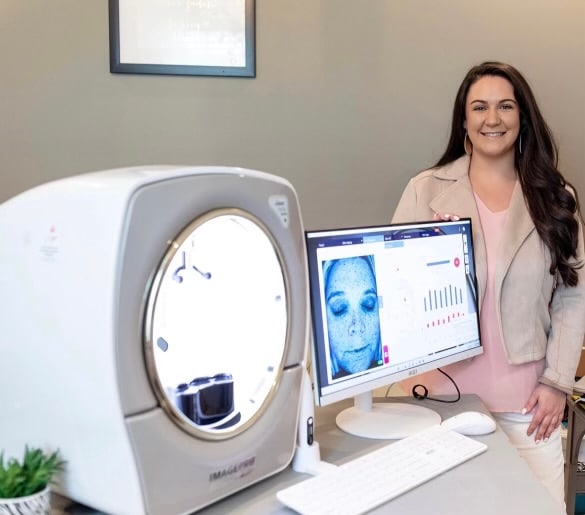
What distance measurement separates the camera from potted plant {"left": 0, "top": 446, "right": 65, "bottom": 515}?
0.85 meters

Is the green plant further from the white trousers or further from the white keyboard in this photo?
the white trousers

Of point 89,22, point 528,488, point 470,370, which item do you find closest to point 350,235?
point 528,488

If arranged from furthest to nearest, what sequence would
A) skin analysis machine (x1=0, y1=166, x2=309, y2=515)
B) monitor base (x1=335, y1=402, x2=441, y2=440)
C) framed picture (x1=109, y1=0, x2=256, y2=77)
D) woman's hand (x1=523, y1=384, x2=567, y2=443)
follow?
framed picture (x1=109, y1=0, x2=256, y2=77), woman's hand (x1=523, y1=384, x2=567, y2=443), monitor base (x1=335, y1=402, x2=441, y2=440), skin analysis machine (x1=0, y1=166, x2=309, y2=515)

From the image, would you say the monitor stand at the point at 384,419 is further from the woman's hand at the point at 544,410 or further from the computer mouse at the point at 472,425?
the woman's hand at the point at 544,410

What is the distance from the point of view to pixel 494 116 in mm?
1754

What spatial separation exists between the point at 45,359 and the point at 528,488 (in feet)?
2.54

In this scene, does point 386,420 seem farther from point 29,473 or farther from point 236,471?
point 29,473

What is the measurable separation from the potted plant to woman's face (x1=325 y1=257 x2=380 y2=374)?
523mm

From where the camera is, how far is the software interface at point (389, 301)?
1.20 m

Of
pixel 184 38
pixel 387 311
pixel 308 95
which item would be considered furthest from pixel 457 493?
pixel 184 38

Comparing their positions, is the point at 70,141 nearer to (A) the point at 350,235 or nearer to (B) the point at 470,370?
(A) the point at 350,235

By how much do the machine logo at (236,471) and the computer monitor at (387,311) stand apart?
0.20 m

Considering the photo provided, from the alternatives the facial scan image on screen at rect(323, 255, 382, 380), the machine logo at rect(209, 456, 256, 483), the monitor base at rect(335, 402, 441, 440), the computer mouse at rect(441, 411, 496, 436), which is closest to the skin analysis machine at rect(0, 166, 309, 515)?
the machine logo at rect(209, 456, 256, 483)

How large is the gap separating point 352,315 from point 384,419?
27 centimetres
